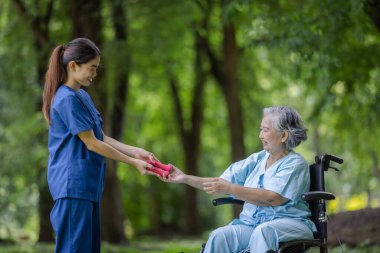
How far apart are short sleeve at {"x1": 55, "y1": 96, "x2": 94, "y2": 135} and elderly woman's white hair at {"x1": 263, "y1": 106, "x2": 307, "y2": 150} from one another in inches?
42.6

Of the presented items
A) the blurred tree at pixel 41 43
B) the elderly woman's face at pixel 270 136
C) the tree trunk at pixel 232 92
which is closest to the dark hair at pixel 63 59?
the elderly woman's face at pixel 270 136

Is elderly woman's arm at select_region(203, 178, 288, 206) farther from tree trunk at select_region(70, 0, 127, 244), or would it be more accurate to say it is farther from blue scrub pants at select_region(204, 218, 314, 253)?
tree trunk at select_region(70, 0, 127, 244)

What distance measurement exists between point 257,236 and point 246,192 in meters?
0.25

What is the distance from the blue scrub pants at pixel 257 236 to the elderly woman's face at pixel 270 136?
446mm

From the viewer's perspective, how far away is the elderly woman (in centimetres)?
405

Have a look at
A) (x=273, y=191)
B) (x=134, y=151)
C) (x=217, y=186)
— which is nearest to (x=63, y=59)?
(x=134, y=151)

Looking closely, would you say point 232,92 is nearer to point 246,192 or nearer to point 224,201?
point 224,201

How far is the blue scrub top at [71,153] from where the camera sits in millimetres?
3881

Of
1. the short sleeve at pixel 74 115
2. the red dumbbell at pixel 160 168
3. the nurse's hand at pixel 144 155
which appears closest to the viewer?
the short sleeve at pixel 74 115

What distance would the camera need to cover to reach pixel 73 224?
391 centimetres

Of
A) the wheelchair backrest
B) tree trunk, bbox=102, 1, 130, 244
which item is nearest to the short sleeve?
the wheelchair backrest

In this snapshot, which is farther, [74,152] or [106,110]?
[106,110]

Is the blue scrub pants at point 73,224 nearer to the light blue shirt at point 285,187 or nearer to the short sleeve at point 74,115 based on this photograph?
the short sleeve at point 74,115

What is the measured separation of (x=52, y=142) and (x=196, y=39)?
10262 millimetres
